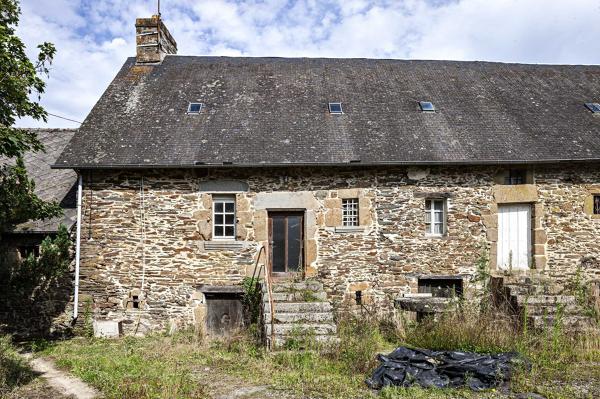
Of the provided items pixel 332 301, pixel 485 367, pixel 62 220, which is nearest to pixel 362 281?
pixel 332 301

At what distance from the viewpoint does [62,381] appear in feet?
24.5

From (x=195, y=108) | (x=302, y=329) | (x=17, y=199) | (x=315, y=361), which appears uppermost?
(x=195, y=108)

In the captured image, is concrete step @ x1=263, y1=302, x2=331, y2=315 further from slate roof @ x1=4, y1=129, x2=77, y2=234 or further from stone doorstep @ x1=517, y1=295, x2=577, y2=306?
slate roof @ x1=4, y1=129, x2=77, y2=234

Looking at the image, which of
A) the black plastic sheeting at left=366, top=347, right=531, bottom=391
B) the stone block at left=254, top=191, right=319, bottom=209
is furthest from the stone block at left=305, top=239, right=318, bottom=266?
the black plastic sheeting at left=366, top=347, right=531, bottom=391

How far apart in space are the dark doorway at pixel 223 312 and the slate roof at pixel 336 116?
3.03m

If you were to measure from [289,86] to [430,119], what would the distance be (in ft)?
12.8

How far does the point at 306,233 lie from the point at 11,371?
605 centimetres

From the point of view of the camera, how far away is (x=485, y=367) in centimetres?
672

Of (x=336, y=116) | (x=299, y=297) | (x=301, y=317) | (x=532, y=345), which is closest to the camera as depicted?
(x=532, y=345)

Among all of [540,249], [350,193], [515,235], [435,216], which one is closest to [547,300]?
[540,249]

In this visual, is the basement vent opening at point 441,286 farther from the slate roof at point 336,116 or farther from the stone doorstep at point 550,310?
the slate roof at point 336,116

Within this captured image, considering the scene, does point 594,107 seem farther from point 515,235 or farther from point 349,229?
point 349,229

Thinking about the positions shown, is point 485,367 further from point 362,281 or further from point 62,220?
point 62,220

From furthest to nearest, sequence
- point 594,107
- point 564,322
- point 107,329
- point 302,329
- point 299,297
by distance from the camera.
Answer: point 594,107, point 107,329, point 299,297, point 564,322, point 302,329
